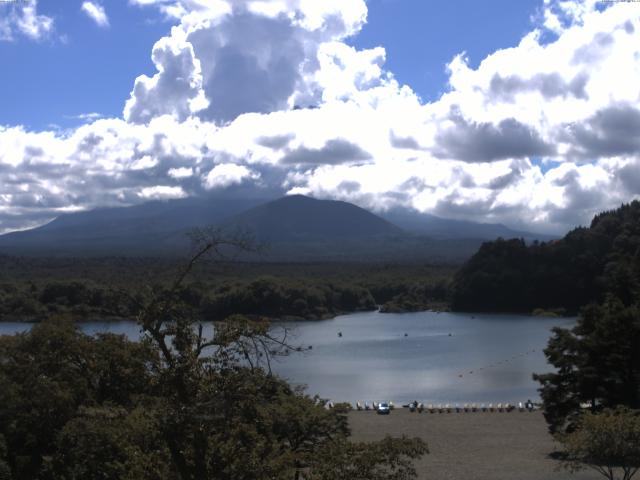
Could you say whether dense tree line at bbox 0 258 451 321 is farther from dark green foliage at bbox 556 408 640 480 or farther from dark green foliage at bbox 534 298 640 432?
dark green foliage at bbox 556 408 640 480

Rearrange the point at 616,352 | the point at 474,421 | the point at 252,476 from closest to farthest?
the point at 252,476 → the point at 616,352 → the point at 474,421

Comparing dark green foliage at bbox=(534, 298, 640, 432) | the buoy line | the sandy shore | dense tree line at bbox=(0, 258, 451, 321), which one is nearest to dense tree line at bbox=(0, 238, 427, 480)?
the sandy shore

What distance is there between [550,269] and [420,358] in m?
28.4

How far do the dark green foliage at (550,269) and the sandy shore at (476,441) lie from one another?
1554 inches

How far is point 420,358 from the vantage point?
41.0m

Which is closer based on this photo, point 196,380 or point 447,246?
point 196,380

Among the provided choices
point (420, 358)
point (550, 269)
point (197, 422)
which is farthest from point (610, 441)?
point (550, 269)

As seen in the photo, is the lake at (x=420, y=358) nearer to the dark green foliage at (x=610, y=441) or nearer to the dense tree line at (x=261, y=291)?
the dense tree line at (x=261, y=291)

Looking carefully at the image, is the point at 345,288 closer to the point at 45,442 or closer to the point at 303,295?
the point at 303,295

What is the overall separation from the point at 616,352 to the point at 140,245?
451 feet

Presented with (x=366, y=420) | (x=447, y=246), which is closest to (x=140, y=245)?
(x=447, y=246)

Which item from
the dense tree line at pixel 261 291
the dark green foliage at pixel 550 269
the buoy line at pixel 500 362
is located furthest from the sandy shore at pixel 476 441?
the dark green foliage at pixel 550 269

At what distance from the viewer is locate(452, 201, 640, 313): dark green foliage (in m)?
63.3

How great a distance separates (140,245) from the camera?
5906 inches
